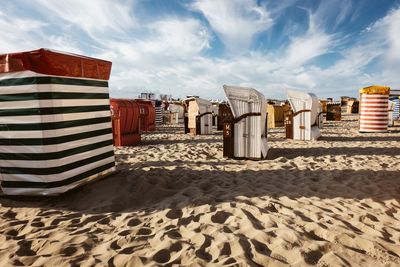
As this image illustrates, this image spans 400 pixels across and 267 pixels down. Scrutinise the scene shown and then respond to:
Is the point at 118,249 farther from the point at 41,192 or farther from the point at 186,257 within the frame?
the point at 41,192

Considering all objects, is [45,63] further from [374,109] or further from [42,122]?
[374,109]

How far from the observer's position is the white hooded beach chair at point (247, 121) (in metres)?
7.69

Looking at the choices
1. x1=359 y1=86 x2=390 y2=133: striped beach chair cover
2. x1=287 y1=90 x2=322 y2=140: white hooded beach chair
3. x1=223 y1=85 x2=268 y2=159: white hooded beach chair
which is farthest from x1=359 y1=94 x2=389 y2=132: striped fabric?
x1=223 y1=85 x2=268 y2=159: white hooded beach chair

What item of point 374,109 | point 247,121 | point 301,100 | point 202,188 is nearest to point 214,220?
point 202,188

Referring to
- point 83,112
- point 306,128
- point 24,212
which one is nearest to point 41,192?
point 24,212

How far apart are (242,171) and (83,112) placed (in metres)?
3.55

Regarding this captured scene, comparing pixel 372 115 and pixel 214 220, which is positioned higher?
pixel 372 115

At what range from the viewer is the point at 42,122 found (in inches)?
163

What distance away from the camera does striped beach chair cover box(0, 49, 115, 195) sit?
4109 millimetres

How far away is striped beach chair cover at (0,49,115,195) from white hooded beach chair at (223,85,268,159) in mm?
4196

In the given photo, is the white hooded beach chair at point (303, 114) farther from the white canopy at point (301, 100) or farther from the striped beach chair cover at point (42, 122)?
the striped beach chair cover at point (42, 122)

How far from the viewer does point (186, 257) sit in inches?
104

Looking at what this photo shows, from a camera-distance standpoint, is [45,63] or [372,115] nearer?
[45,63]

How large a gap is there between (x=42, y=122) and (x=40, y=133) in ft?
0.56
